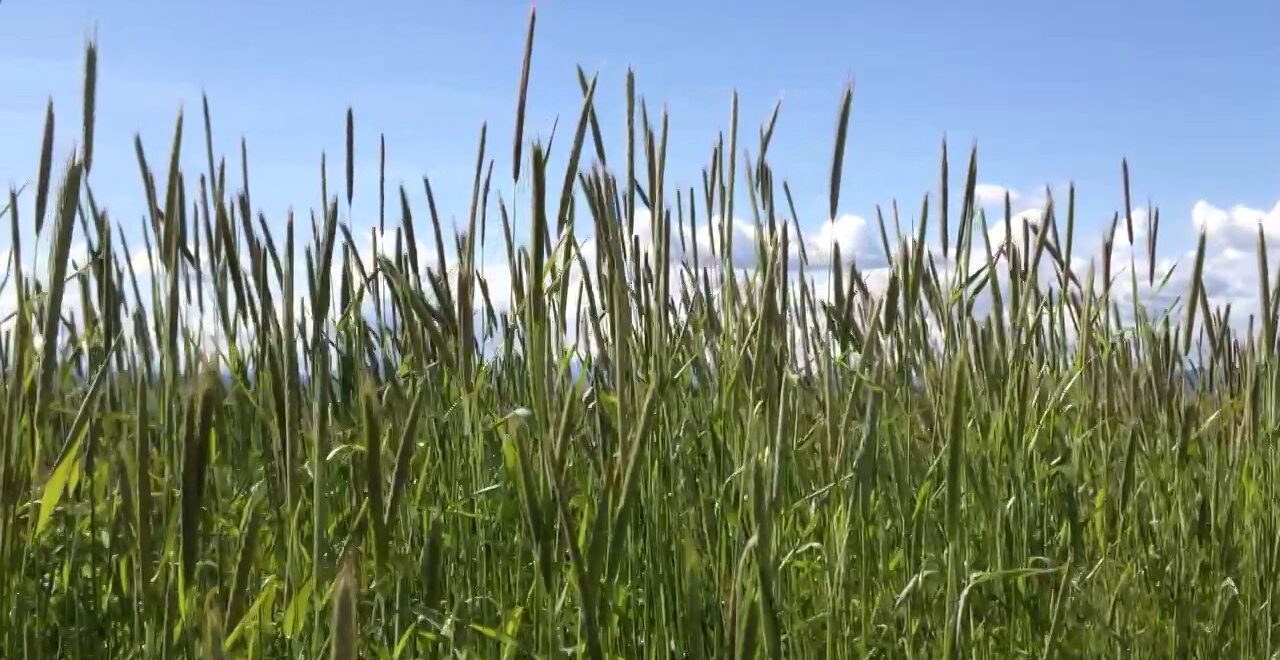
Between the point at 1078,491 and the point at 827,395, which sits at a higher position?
the point at 827,395

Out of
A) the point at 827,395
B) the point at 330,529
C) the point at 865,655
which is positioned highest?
the point at 827,395

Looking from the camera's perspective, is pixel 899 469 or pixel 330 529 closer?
pixel 330 529

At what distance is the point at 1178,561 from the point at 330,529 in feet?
3.65

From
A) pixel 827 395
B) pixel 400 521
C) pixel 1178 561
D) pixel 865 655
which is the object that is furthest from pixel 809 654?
pixel 1178 561

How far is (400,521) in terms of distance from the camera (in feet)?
3.88

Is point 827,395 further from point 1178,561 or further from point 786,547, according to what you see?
point 1178,561

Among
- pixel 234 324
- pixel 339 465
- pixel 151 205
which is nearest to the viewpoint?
pixel 151 205

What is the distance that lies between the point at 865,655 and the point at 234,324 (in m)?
0.74

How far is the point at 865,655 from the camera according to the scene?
1.17 m


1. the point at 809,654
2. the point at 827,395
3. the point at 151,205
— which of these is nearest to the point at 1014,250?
the point at 827,395

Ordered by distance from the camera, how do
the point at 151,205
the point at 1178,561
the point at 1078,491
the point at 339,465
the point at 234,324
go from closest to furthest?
the point at 151,205 → the point at 234,324 → the point at 339,465 → the point at 1178,561 → the point at 1078,491

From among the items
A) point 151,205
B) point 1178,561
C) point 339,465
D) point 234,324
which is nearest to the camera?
point 151,205

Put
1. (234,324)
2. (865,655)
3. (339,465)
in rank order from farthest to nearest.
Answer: (339,465) < (234,324) < (865,655)

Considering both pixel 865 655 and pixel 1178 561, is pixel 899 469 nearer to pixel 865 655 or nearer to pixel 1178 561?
pixel 865 655
